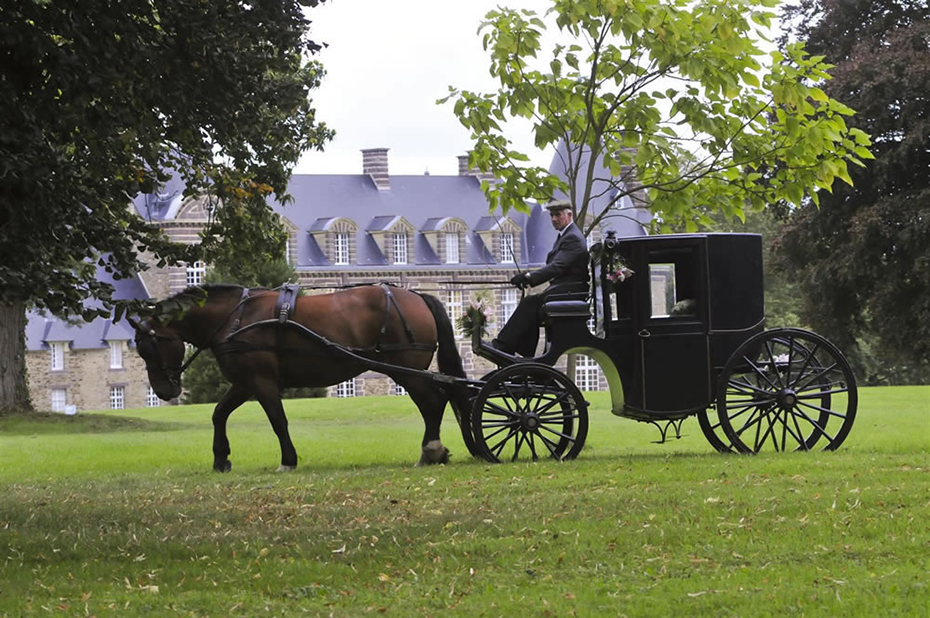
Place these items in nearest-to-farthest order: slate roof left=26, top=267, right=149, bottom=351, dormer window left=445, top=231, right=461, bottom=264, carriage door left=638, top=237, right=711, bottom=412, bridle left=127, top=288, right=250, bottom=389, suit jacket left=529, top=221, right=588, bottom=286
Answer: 1. carriage door left=638, top=237, right=711, bottom=412
2. suit jacket left=529, top=221, right=588, bottom=286
3. bridle left=127, top=288, right=250, bottom=389
4. slate roof left=26, top=267, right=149, bottom=351
5. dormer window left=445, top=231, right=461, bottom=264

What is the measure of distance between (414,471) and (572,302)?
212cm

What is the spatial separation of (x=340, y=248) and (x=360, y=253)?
4.04 ft

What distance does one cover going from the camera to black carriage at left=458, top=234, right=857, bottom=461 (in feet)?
40.3

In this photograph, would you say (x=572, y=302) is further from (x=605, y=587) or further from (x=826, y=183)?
(x=605, y=587)

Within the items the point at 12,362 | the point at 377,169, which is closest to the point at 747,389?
the point at 12,362

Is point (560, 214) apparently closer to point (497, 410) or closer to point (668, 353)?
point (668, 353)

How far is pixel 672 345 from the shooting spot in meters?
12.4

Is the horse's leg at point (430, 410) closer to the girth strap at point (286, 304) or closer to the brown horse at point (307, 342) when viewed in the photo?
the brown horse at point (307, 342)

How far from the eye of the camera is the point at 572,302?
12.5m

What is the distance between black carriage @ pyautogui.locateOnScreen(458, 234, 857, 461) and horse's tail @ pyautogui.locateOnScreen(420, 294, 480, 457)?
2.53 ft

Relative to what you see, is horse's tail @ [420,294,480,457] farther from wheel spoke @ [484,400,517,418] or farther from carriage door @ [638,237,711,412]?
carriage door @ [638,237,711,412]

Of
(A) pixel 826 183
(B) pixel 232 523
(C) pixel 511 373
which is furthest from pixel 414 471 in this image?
(A) pixel 826 183

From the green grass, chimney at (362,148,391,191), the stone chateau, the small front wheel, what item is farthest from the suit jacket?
chimney at (362,148,391,191)

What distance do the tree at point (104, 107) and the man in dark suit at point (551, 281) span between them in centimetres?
272
